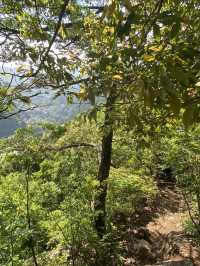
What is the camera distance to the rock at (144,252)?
11547 millimetres

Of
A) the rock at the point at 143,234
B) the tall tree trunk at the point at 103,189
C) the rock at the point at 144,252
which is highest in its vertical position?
the tall tree trunk at the point at 103,189

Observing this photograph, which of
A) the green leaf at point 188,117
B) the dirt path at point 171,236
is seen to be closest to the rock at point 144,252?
the dirt path at point 171,236

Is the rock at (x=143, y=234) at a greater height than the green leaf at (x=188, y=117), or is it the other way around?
the green leaf at (x=188, y=117)

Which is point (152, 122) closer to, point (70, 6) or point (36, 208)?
point (70, 6)

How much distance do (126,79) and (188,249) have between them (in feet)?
29.2

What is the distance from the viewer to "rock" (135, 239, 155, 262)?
455 inches

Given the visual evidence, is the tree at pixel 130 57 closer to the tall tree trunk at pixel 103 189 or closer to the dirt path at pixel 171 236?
the tall tree trunk at pixel 103 189

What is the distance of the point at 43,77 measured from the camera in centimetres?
327

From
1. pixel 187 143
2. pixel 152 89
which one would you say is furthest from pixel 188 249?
pixel 152 89

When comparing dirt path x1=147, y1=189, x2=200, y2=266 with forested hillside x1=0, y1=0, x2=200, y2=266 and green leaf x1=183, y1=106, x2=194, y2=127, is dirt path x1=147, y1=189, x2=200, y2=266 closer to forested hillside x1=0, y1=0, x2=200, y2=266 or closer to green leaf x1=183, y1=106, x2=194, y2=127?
forested hillside x1=0, y1=0, x2=200, y2=266

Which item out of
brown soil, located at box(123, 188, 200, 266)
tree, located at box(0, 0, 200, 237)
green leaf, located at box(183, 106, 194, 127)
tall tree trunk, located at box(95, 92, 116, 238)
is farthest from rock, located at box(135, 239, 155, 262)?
green leaf, located at box(183, 106, 194, 127)

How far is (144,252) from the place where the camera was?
38.5 ft

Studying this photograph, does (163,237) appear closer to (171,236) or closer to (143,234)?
(143,234)

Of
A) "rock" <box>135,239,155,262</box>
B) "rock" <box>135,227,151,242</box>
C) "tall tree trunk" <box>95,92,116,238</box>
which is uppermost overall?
"tall tree trunk" <box>95,92,116,238</box>
